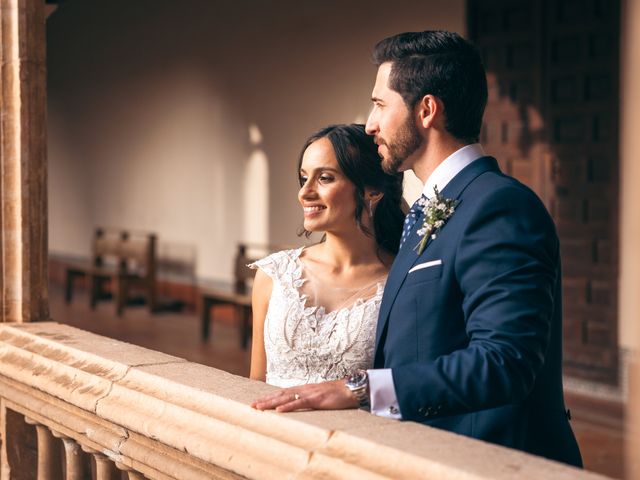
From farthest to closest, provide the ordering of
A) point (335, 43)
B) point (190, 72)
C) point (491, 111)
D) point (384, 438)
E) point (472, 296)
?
point (190, 72) < point (335, 43) < point (491, 111) < point (472, 296) < point (384, 438)

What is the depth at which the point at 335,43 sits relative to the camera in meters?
9.19

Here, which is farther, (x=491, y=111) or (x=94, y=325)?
(x=94, y=325)

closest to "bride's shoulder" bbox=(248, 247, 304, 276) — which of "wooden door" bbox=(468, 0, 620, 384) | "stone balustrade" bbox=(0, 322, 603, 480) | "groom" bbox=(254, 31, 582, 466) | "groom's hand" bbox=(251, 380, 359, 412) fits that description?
"stone balustrade" bbox=(0, 322, 603, 480)

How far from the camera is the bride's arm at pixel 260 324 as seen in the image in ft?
9.41

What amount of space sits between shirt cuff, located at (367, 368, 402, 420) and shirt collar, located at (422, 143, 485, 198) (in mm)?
488

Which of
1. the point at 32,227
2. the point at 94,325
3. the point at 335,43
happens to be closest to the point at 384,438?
the point at 32,227

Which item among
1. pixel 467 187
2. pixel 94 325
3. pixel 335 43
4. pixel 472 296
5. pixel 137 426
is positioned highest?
pixel 335 43

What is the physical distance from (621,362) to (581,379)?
0.37 meters

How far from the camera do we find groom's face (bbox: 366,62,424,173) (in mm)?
2004

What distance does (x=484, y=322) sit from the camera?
1639 mm

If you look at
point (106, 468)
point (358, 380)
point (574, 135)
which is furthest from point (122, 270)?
point (358, 380)

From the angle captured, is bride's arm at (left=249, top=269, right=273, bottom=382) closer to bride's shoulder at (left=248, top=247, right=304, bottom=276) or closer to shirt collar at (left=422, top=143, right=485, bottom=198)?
bride's shoulder at (left=248, top=247, right=304, bottom=276)

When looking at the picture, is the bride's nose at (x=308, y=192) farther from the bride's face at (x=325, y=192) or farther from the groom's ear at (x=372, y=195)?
the groom's ear at (x=372, y=195)

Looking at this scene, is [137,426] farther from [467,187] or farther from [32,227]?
[32,227]
